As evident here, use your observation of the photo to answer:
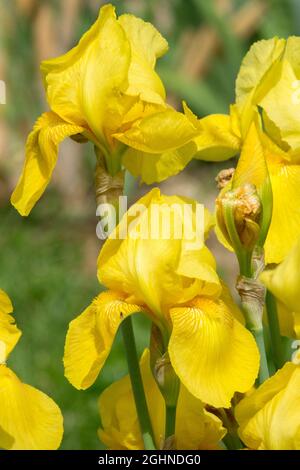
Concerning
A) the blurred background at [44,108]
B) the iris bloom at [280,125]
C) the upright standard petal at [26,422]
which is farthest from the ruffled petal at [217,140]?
the blurred background at [44,108]

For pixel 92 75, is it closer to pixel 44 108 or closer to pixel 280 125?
pixel 280 125

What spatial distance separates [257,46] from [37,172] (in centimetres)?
27

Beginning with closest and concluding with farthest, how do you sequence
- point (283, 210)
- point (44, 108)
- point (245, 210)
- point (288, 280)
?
point (288, 280), point (245, 210), point (283, 210), point (44, 108)

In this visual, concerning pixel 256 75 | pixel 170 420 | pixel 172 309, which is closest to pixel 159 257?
pixel 172 309

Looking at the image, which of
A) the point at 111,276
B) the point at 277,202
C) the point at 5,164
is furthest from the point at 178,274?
the point at 5,164

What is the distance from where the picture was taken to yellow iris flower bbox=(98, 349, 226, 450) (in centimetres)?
90

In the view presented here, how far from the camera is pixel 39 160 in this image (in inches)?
37.9

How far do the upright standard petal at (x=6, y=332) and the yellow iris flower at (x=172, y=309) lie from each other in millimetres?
49

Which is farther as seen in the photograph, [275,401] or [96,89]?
[96,89]

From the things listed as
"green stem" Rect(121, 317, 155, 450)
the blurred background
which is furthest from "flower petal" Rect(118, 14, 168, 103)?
the blurred background

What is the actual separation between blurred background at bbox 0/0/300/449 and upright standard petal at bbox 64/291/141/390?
1697 millimetres

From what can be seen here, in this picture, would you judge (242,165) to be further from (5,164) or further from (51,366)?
(5,164)

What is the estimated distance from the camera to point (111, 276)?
2.80 ft

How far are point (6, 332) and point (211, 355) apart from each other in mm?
191
